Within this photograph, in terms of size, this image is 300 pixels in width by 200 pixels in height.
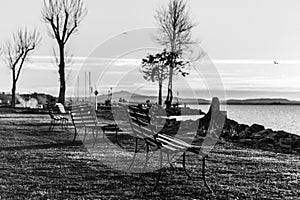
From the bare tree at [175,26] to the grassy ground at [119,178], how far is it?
18.1m

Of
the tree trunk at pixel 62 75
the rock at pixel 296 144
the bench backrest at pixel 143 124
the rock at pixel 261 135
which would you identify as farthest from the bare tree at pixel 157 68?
the bench backrest at pixel 143 124

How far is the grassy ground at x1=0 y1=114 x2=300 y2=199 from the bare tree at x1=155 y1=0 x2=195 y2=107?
59.5ft

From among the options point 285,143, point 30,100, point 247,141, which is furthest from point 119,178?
point 30,100

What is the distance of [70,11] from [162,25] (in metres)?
6.80

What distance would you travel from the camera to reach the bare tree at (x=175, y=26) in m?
26.8

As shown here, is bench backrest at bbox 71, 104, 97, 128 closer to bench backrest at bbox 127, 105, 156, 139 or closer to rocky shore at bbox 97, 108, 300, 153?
rocky shore at bbox 97, 108, 300, 153

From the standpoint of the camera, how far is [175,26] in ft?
90.3

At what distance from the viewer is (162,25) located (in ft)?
90.6

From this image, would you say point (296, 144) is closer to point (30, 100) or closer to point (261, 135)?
point (261, 135)

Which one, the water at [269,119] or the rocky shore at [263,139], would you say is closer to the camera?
the rocky shore at [263,139]

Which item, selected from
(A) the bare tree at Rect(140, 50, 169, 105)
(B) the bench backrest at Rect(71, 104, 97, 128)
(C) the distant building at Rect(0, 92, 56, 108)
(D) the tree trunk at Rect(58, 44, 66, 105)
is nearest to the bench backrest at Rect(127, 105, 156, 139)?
(B) the bench backrest at Rect(71, 104, 97, 128)

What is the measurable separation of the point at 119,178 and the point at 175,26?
22.0 metres

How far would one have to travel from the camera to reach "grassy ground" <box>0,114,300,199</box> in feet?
17.5

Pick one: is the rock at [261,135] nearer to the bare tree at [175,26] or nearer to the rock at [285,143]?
the rock at [285,143]
